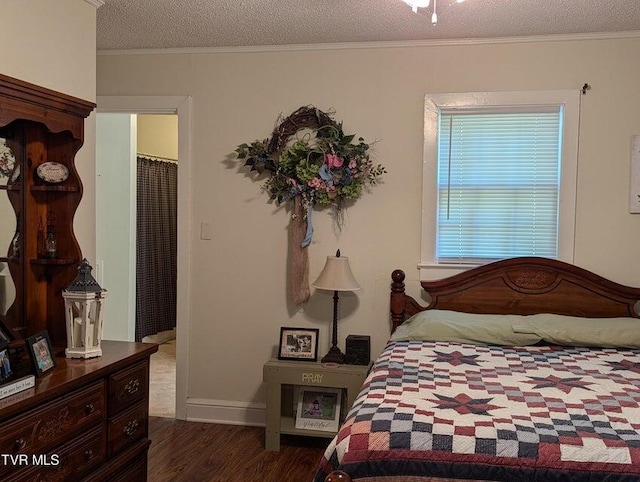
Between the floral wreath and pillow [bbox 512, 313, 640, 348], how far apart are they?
1238mm

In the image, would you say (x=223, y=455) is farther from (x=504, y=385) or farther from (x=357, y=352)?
(x=504, y=385)

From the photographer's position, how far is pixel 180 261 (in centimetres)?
414

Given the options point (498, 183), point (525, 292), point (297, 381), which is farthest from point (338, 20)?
point (297, 381)

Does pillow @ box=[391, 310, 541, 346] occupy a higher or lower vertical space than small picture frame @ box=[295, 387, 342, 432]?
higher

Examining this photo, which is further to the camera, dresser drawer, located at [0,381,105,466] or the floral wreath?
the floral wreath

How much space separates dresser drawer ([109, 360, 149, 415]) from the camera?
263 cm

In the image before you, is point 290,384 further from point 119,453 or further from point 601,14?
point 601,14

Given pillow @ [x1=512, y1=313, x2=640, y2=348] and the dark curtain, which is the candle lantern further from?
the dark curtain

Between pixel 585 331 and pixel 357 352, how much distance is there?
125cm

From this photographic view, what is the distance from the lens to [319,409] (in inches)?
148

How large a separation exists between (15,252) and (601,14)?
10.1 ft

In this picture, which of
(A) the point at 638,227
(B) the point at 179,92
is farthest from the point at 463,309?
(B) the point at 179,92

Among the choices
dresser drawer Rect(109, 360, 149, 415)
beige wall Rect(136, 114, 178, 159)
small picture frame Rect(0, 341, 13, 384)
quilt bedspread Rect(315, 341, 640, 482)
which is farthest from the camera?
beige wall Rect(136, 114, 178, 159)

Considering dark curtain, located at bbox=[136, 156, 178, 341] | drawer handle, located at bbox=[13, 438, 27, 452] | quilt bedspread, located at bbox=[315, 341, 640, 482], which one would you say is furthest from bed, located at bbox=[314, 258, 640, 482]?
dark curtain, located at bbox=[136, 156, 178, 341]
